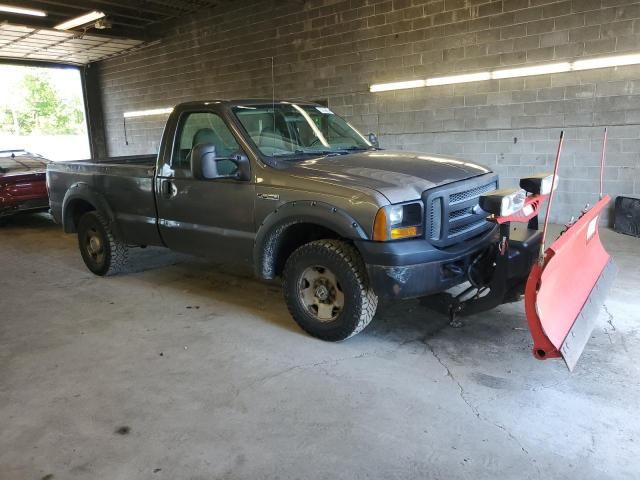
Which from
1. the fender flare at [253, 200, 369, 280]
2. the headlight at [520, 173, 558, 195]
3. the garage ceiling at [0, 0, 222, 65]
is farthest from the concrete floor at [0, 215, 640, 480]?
the garage ceiling at [0, 0, 222, 65]

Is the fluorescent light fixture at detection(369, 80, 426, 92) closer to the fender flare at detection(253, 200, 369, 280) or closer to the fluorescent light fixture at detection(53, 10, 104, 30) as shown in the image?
the fender flare at detection(253, 200, 369, 280)

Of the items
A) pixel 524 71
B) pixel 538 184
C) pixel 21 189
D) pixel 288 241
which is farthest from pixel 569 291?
pixel 21 189

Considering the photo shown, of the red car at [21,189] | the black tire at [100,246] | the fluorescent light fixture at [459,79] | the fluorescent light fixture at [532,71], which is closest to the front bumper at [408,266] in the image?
the black tire at [100,246]

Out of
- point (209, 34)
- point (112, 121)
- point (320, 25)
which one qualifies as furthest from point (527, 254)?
point (112, 121)

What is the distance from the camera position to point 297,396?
306cm

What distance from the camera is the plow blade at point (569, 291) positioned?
2793mm

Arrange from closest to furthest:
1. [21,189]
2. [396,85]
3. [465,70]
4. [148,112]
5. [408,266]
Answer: [408,266] < [465,70] < [21,189] < [396,85] < [148,112]

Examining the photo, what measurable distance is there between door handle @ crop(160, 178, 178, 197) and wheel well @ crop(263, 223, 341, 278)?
1.25m

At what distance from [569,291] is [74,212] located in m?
5.47

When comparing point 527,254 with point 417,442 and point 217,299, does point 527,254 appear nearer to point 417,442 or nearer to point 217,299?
point 417,442

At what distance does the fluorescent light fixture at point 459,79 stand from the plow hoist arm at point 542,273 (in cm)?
503

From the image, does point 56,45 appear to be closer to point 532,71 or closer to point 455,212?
point 532,71

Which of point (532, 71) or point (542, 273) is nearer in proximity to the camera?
point (542, 273)

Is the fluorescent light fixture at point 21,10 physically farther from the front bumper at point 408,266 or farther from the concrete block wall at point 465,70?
the front bumper at point 408,266
